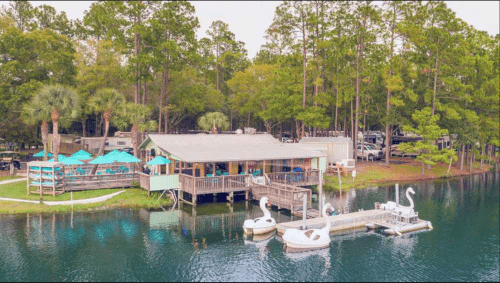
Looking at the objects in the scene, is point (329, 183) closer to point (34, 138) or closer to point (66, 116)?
point (66, 116)

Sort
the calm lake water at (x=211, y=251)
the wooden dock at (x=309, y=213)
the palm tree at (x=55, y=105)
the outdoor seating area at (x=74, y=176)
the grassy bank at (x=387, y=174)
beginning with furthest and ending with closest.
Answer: the grassy bank at (x=387, y=174)
the palm tree at (x=55, y=105)
the outdoor seating area at (x=74, y=176)
the wooden dock at (x=309, y=213)
the calm lake water at (x=211, y=251)

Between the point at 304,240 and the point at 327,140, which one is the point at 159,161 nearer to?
the point at 304,240

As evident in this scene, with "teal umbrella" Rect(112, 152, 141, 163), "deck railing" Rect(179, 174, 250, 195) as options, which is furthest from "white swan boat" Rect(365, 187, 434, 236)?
"teal umbrella" Rect(112, 152, 141, 163)

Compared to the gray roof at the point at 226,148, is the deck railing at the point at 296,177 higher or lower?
lower

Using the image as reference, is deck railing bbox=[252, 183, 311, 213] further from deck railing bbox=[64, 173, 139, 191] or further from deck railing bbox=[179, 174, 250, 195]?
deck railing bbox=[64, 173, 139, 191]

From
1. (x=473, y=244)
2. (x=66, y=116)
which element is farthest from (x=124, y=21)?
(x=473, y=244)

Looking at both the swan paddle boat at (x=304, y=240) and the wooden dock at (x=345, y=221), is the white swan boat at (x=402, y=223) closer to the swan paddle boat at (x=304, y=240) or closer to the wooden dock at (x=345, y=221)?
the wooden dock at (x=345, y=221)

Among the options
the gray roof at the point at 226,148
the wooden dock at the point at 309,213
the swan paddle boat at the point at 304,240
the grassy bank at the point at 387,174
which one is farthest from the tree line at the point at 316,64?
the swan paddle boat at the point at 304,240
